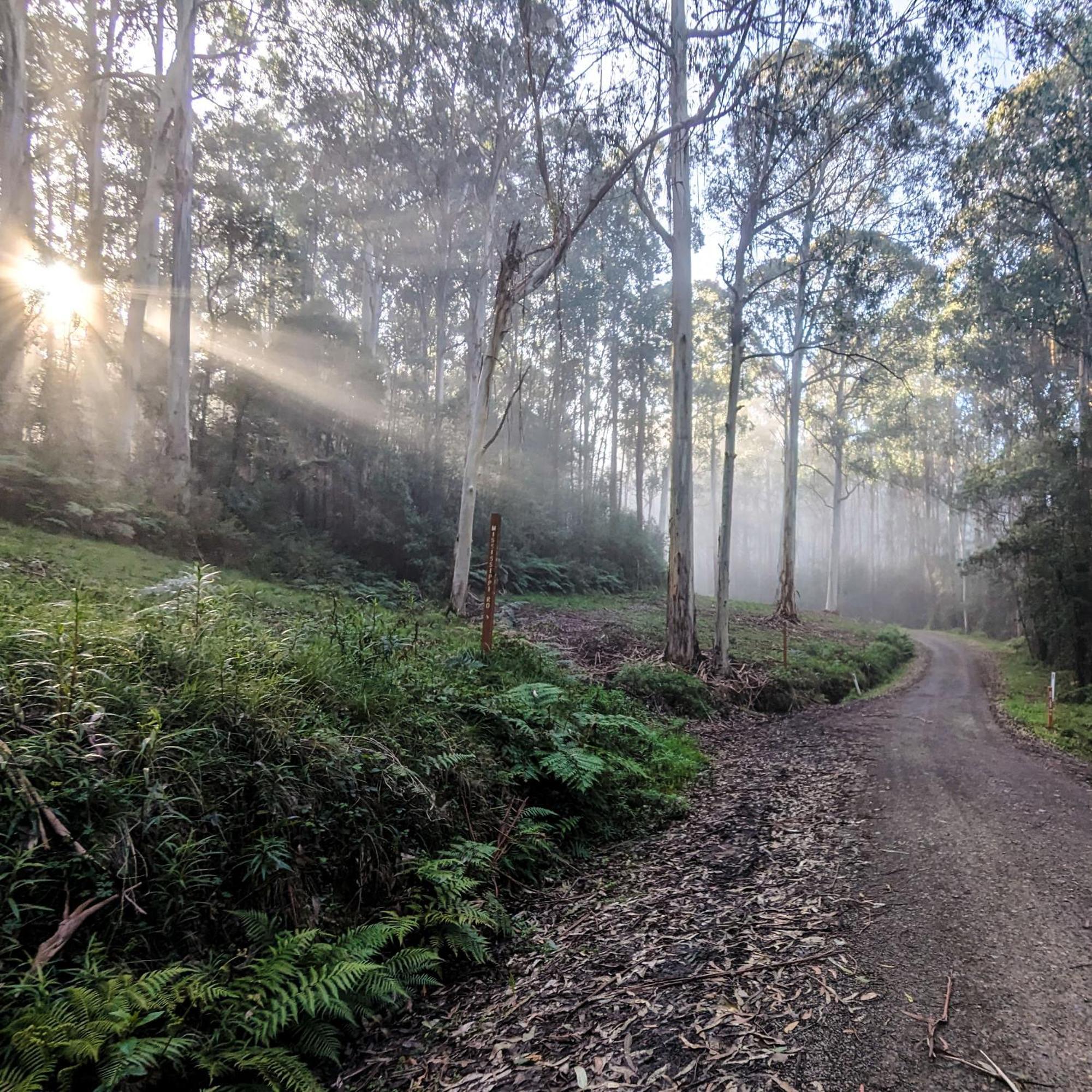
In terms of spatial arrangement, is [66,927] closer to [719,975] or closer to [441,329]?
[719,975]

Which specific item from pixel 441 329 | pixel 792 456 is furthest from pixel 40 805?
pixel 792 456

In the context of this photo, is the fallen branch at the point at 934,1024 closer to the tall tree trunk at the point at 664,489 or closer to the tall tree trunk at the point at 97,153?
the tall tree trunk at the point at 97,153

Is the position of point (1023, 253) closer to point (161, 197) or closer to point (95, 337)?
point (161, 197)

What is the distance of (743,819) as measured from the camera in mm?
5125

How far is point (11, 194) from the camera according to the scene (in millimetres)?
11641

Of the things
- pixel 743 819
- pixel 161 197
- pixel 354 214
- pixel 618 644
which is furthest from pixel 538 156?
pixel 354 214

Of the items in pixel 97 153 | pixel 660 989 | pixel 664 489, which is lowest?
pixel 660 989

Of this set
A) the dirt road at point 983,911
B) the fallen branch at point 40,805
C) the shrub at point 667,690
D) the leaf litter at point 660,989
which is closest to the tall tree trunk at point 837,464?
the shrub at point 667,690

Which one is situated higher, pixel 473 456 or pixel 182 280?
pixel 182 280

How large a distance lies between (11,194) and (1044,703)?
72.3 ft

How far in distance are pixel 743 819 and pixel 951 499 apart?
33826mm

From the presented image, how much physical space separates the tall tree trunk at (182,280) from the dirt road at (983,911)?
13.5m

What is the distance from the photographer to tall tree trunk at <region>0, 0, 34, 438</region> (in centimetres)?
1151

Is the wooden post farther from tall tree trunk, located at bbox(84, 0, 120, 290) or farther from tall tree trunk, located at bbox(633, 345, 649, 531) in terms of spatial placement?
tall tree trunk, located at bbox(633, 345, 649, 531)
